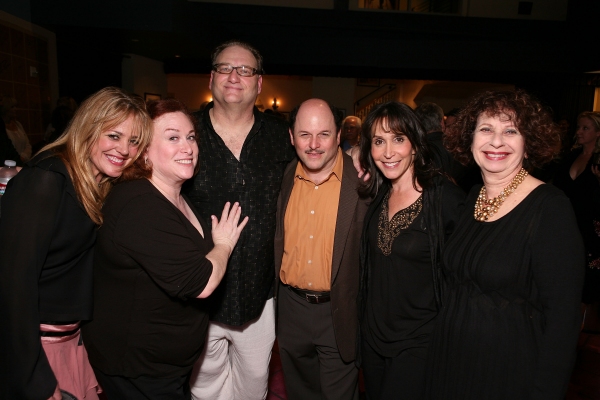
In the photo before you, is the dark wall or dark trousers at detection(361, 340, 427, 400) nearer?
dark trousers at detection(361, 340, 427, 400)

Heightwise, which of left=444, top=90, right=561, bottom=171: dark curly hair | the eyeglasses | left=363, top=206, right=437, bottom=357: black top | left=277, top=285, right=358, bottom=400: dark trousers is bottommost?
left=277, top=285, right=358, bottom=400: dark trousers

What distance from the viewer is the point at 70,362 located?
174 cm

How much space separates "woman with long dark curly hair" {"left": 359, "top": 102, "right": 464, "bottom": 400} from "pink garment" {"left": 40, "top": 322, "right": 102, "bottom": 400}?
130 cm

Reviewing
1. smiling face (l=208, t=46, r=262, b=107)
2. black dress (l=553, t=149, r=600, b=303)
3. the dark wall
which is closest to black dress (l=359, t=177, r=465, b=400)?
smiling face (l=208, t=46, r=262, b=107)

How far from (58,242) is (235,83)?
49.2 inches

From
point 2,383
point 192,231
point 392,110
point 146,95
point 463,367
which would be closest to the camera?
point 2,383

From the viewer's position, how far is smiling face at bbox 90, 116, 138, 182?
1.63 metres

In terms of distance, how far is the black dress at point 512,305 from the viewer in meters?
1.38

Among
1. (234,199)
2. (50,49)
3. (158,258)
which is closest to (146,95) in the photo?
(50,49)

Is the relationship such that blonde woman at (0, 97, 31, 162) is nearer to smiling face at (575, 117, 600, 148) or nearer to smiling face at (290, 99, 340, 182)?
smiling face at (290, 99, 340, 182)

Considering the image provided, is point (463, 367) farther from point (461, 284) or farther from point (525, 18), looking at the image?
point (525, 18)

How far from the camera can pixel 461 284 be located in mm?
1667

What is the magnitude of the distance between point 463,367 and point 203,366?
1.53 meters

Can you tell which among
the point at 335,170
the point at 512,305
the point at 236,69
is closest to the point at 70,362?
the point at 335,170
